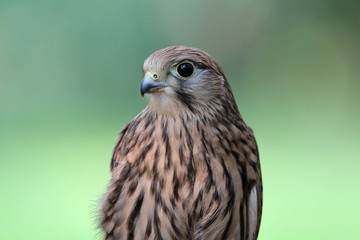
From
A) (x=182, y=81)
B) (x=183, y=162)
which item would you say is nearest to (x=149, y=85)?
(x=182, y=81)

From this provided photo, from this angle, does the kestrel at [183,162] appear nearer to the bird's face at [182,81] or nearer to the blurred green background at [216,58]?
the bird's face at [182,81]

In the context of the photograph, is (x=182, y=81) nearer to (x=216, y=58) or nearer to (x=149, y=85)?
(x=149, y=85)

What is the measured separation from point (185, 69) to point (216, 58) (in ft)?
12.0

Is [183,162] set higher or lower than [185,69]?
lower

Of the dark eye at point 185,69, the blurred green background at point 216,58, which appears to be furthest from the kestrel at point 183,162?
the blurred green background at point 216,58

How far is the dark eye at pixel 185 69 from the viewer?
188cm

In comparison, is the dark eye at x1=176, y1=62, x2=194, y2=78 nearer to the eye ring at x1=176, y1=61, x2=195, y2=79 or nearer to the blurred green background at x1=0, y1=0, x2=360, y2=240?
the eye ring at x1=176, y1=61, x2=195, y2=79

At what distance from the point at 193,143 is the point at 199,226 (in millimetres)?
304

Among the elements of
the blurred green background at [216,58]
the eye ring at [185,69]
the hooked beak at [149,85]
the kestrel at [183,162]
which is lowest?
the kestrel at [183,162]

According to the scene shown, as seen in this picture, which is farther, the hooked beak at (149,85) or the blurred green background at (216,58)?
the blurred green background at (216,58)

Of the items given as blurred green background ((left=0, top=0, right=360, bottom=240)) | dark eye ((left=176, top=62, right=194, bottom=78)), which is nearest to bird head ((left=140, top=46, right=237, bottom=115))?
dark eye ((left=176, top=62, right=194, bottom=78))

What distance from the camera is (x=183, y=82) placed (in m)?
1.91

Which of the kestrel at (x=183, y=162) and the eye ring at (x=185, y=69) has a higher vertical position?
the eye ring at (x=185, y=69)

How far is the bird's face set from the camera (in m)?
1.84
